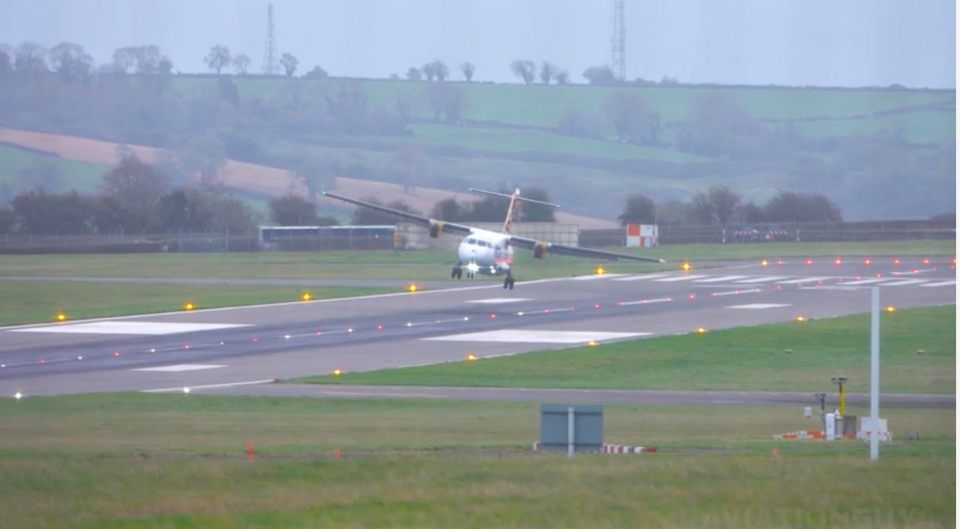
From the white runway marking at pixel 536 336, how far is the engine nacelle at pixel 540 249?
50.0ft

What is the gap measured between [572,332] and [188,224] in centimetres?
2087

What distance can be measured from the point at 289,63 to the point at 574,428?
40818mm

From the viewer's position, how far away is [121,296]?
41375 mm

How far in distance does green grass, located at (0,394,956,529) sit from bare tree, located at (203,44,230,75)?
3224 cm

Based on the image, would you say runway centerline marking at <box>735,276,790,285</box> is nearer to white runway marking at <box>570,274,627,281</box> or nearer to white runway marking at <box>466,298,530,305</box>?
white runway marking at <box>570,274,627,281</box>

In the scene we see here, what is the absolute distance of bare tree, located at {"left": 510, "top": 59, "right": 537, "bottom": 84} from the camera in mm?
56812

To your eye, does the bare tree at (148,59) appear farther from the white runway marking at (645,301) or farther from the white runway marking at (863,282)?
the white runway marking at (863,282)

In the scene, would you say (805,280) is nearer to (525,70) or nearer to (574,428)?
(525,70)

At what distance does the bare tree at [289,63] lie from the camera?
50281mm

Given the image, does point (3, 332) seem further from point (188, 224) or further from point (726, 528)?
point (726, 528)

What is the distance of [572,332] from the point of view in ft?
104

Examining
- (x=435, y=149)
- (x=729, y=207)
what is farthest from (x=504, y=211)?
(x=729, y=207)

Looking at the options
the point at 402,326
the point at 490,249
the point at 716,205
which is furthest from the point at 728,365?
the point at 716,205

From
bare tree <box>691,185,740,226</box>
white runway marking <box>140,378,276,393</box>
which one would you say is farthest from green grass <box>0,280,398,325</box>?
bare tree <box>691,185,740,226</box>
